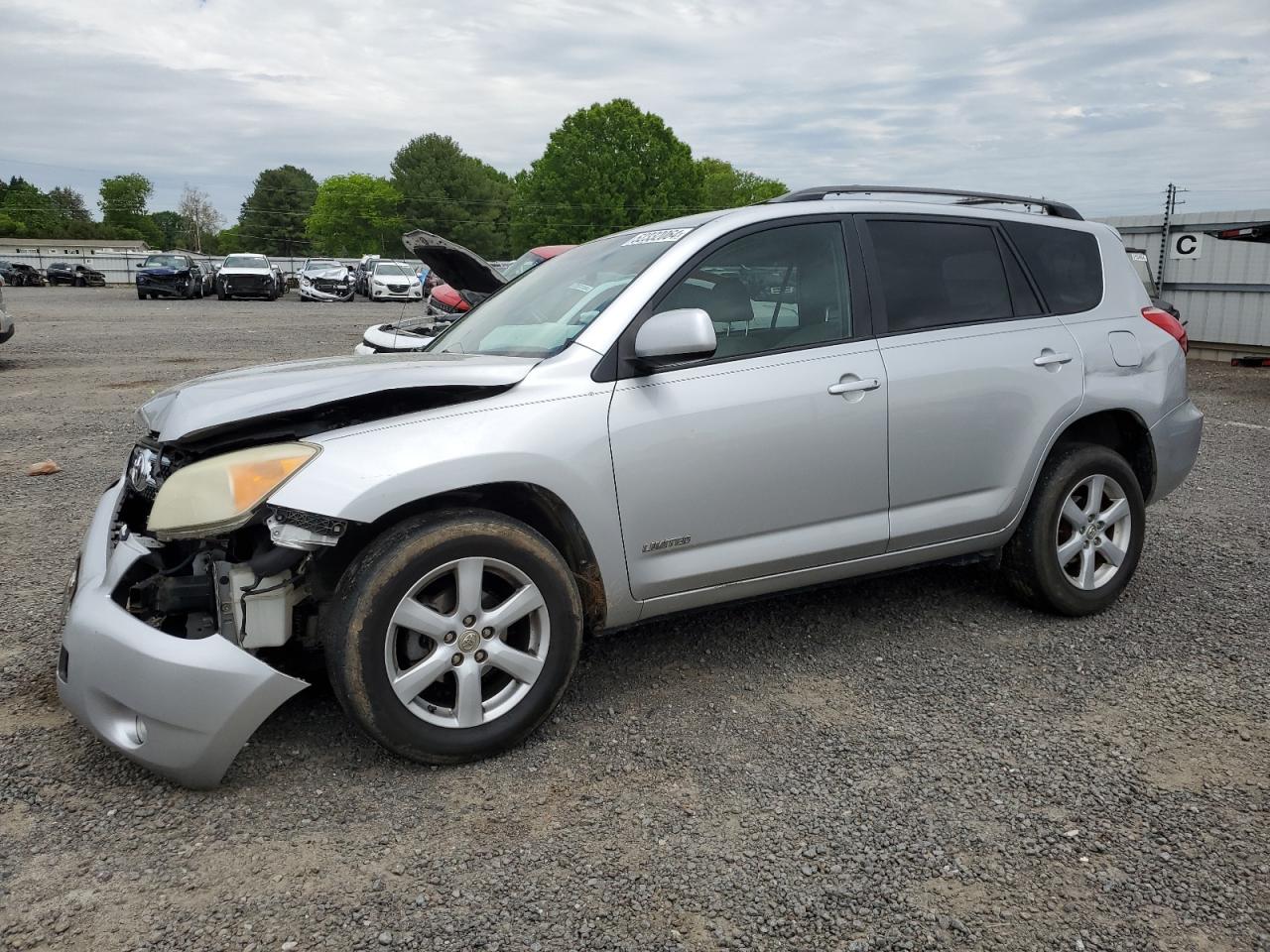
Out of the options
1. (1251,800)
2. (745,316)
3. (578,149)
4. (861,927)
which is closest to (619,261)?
(745,316)

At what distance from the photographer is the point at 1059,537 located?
4.27 meters

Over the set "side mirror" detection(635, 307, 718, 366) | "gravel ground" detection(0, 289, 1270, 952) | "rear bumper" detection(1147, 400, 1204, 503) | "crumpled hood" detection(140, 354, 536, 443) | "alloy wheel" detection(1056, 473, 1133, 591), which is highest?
"side mirror" detection(635, 307, 718, 366)

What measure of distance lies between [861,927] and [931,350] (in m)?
2.23

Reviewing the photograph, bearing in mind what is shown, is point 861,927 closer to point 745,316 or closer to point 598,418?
point 598,418

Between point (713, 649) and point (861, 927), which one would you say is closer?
point (861, 927)

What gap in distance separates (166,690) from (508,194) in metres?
107

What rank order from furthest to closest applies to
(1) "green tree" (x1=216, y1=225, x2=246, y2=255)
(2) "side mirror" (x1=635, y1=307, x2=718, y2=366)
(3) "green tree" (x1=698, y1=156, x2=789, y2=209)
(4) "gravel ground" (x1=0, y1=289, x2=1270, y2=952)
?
1. (1) "green tree" (x1=216, y1=225, x2=246, y2=255)
2. (3) "green tree" (x1=698, y1=156, x2=789, y2=209)
3. (2) "side mirror" (x1=635, y1=307, x2=718, y2=366)
4. (4) "gravel ground" (x1=0, y1=289, x2=1270, y2=952)

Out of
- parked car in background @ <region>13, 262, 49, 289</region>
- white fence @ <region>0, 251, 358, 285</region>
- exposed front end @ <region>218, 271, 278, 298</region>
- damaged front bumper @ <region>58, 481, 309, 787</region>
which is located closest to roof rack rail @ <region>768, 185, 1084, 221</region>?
damaged front bumper @ <region>58, 481, 309, 787</region>

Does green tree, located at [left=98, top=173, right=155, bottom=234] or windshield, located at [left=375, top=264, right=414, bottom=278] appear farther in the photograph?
green tree, located at [left=98, top=173, right=155, bottom=234]

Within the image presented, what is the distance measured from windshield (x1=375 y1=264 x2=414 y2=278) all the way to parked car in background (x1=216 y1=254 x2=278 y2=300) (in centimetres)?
353

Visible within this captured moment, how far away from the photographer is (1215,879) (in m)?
2.53

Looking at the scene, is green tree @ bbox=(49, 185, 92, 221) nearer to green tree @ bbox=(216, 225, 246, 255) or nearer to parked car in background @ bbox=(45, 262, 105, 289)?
green tree @ bbox=(216, 225, 246, 255)

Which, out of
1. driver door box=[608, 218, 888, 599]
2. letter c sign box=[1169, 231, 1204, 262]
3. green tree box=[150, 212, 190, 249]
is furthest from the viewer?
green tree box=[150, 212, 190, 249]

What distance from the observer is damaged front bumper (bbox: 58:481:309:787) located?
2.72 metres
